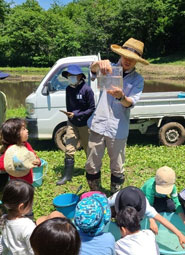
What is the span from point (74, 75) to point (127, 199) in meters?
2.48

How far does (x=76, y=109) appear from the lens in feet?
14.9

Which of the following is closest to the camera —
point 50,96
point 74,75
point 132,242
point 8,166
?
point 132,242

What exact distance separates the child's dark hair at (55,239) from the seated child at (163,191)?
1.57 m

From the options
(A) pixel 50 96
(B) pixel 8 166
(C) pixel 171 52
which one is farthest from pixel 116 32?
(B) pixel 8 166

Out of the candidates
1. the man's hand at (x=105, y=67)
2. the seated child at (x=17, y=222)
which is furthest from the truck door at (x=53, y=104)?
the seated child at (x=17, y=222)

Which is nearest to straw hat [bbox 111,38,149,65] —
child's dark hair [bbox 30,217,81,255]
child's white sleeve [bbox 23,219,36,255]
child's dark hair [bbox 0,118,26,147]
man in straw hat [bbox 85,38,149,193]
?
man in straw hat [bbox 85,38,149,193]

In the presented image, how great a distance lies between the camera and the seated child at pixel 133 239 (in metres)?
2.10

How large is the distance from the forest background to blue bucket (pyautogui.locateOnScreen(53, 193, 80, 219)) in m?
35.5

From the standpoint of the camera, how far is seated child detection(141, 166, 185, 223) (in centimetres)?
293

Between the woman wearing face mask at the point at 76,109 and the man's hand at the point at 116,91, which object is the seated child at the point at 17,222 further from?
the woman wearing face mask at the point at 76,109

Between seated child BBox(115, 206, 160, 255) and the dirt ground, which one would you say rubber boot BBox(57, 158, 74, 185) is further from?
the dirt ground

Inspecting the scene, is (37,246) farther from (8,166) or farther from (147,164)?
(147,164)

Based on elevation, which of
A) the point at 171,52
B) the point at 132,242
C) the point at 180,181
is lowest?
the point at 180,181

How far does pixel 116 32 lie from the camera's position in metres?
41.2
